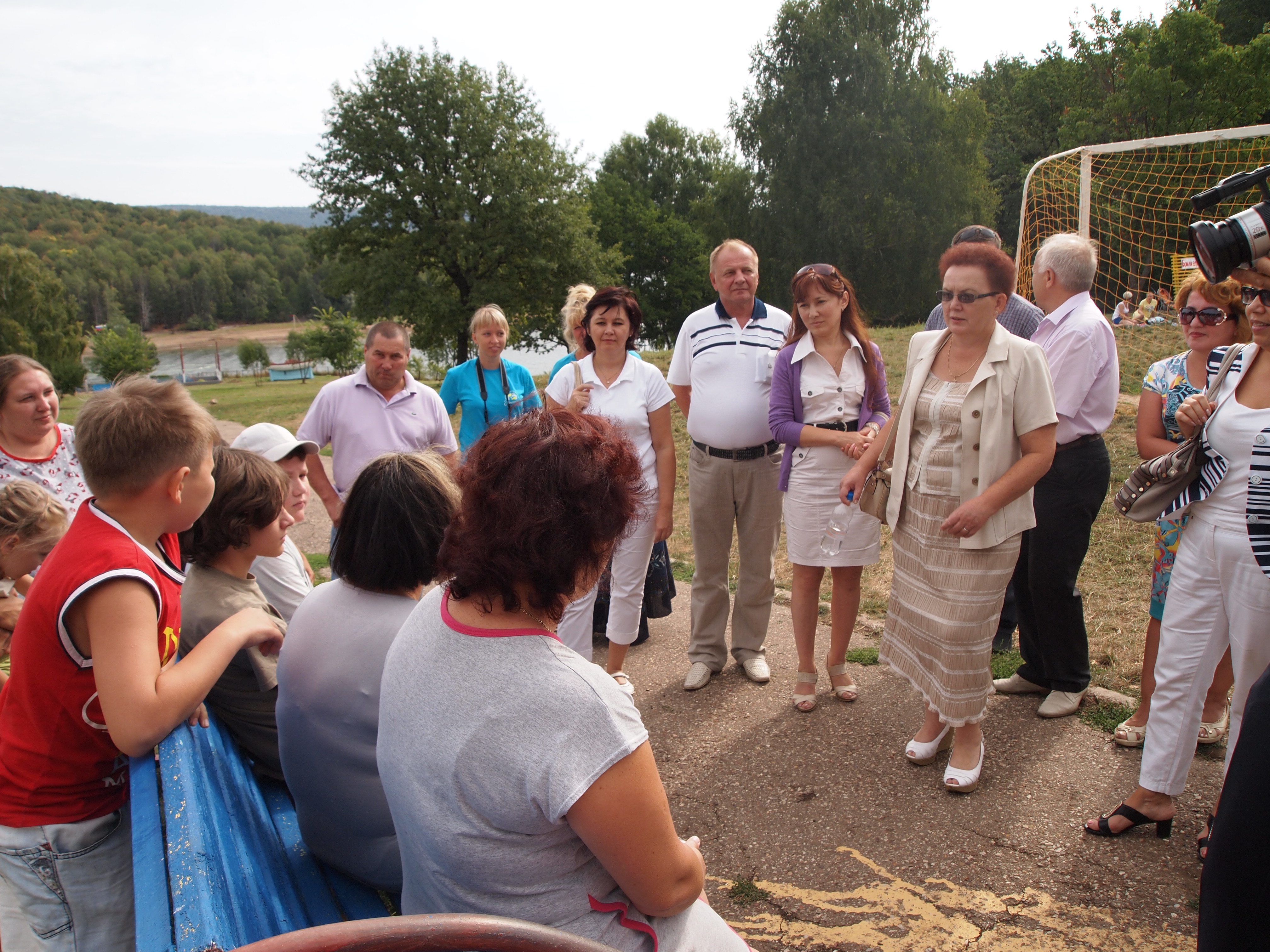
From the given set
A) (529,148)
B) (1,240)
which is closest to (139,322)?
(1,240)

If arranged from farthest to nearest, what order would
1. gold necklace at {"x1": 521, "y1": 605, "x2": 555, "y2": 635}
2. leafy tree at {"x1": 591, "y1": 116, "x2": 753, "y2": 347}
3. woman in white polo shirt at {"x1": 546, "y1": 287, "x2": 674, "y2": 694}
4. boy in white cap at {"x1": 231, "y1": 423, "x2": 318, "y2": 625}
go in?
leafy tree at {"x1": 591, "y1": 116, "x2": 753, "y2": 347}, woman in white polo shirt at {"x1": 546, "y1": 287, "x2": 674, "y2": 694}, boy in white cap at {"x1": 231, "y1": 423, "x2": 318, "y2": 625}, gold necklace at {"x1": 521, "y1": 605, "x2": 555, "y2": 635}

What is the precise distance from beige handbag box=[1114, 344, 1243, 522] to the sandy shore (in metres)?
112

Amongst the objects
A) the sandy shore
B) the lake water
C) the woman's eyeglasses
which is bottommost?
the lake water

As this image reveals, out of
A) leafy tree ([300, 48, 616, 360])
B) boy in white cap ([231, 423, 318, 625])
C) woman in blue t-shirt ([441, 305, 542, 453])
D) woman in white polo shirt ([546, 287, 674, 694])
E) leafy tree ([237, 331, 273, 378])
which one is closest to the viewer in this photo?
boy in white cap ([231, 423, 318, 625])

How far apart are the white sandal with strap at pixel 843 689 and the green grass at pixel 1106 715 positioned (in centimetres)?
97

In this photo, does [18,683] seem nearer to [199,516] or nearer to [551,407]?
[199,516]

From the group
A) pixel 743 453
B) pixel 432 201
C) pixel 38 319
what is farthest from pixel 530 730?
pixel 38 319

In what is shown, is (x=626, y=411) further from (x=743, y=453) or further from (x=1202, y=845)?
(x=1202, y=845)

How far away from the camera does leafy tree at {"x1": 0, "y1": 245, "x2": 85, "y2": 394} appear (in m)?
35.2

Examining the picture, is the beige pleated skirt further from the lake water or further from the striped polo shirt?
the lake water

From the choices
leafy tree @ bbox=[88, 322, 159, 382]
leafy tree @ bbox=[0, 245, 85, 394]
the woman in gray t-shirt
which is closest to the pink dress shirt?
the woman in gray t-shirt

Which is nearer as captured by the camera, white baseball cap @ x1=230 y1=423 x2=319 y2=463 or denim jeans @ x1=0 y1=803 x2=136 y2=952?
denim jeans @ x1=0 y1=803 x2=136 y2=952

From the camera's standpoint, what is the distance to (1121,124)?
96.9 ft

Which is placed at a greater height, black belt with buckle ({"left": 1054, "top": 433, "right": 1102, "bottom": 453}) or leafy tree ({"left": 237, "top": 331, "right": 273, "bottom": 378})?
black belt with buckle ({"left": 1054, "top": 433, "right": 1102, "bottom": 453})
